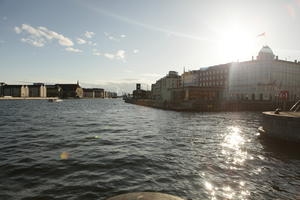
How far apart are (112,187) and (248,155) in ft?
34.5

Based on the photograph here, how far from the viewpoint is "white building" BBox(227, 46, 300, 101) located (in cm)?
8494

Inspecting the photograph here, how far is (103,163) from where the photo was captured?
1139 cm

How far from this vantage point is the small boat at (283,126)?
1641 centimetres

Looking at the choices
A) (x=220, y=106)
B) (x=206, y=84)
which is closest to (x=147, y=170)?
(x=220, y=106)

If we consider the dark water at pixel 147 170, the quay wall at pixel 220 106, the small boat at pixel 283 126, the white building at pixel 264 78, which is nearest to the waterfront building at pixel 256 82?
the white building at pixel 264 78

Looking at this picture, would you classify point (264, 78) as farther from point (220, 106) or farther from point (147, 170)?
point (147, 170)

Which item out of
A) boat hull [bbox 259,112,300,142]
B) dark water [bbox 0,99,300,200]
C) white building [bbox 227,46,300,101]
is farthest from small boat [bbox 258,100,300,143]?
white building [bbox 227,46,300,101]

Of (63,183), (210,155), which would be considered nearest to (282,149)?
(210,155)

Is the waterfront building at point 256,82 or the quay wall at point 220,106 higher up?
the waterfront building at point 256,82

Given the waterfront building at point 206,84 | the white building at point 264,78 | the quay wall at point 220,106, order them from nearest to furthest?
the quay wall at point 220,106 < the waterfront building at point 206,84 < the white building at point 264,78

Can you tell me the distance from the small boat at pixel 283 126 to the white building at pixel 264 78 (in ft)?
241

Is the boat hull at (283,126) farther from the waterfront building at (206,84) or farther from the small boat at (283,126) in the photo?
the waterfront building at (206,84)

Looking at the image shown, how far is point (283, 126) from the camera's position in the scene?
17.5 metres

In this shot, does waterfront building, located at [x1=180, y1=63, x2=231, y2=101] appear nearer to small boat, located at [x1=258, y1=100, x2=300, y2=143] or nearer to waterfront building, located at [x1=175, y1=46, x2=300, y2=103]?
waterfront building, located at [x1=175, y1=46, x2=300, y2=103]
